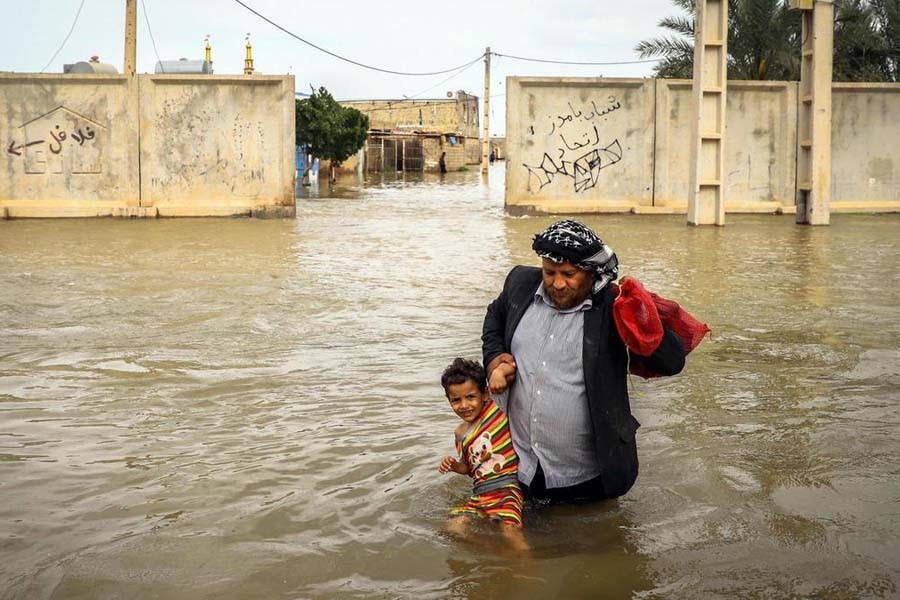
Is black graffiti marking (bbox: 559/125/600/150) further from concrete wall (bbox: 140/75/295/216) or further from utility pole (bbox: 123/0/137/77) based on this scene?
utility pole (bbox: 123/0/137/77)

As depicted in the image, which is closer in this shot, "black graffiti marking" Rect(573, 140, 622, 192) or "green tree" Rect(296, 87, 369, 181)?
"black graffiti marking" Rect(573, 140, 622, 192)

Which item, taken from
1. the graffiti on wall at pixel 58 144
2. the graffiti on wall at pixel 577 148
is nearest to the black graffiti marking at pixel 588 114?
the graffiti on wall at pixel 577 148

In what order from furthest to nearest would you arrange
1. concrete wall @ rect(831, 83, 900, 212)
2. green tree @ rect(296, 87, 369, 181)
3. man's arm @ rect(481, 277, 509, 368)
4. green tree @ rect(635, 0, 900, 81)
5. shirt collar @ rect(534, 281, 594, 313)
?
green tree @ rect(296, 87, 369, 181)
green tree @ rect(635, 0, 900, 81)
concrete wall @ rect(831, 83, 900, 212)
man's arm @ rect(481, 277, 509, 368)
shirt collar @ rect(534, 281, 594, 313)

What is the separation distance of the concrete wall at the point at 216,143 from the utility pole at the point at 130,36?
3954 millimetres

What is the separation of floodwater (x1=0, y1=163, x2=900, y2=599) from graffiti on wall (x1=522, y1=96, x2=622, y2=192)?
910 cm

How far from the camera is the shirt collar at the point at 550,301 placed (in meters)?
4.14

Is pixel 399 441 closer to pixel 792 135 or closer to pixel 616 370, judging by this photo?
pixel 616 370

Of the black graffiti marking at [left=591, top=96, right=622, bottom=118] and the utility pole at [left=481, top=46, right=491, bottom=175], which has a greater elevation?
the utility pole at [left=481, top=46, right=491, bottom=175]

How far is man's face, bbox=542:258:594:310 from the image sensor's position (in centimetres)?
406

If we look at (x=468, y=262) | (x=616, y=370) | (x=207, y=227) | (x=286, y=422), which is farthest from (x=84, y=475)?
(x=207, y=227)

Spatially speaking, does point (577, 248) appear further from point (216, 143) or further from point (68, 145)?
point (68, 145)

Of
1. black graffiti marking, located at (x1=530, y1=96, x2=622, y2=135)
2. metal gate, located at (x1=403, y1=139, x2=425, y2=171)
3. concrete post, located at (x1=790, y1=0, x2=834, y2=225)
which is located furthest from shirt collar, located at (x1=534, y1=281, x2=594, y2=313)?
metal gate, located at (x1=403, y1=139, x2=425, y2=171)

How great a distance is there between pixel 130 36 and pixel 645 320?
20.7m

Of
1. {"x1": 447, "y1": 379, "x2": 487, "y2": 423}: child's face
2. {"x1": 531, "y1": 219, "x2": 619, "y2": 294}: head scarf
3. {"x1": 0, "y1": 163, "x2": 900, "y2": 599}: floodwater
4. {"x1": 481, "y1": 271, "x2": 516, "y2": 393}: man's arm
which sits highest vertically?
{"x1": 531, "y1": 219, "x2": 619, "y2": 294}: head scarf
